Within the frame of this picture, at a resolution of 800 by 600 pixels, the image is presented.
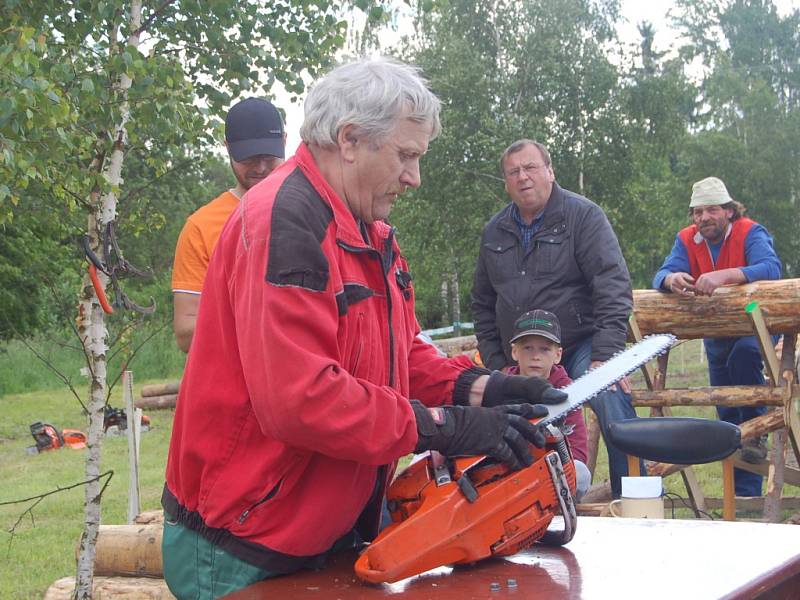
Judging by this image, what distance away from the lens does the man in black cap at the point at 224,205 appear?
369 centimetres

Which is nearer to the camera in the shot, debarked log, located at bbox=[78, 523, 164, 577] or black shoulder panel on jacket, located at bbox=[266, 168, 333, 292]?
black shoulder panel on jacket, located at bbox=[266, 168, 333, 292]

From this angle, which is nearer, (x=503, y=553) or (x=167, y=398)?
(x=503, y=553)

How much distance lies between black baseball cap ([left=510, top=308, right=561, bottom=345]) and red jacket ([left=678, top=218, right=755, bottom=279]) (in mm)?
2332

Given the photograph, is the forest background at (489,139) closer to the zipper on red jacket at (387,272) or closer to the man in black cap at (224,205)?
the man in black cap at (224,205)

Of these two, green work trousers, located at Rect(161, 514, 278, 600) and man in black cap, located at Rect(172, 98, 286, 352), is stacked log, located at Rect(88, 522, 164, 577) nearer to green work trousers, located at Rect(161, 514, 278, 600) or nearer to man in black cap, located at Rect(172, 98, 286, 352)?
man in black cap, located at Rect(172, 98, 286, 352)

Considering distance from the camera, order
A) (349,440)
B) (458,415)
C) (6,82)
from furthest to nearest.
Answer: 1. (6,82)
2. (458,415)
3. (349,440)

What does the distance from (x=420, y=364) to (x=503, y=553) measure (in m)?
0.59

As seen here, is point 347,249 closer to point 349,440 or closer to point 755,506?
point 349,440

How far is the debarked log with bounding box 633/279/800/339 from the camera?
6277 mm

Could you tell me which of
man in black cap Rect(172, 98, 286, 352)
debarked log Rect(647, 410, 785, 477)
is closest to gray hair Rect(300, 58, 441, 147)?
man in black cap Rect(172, 98, 286, 352)

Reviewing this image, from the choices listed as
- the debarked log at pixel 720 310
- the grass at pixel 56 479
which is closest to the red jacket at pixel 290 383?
the grass at pixel 56 479

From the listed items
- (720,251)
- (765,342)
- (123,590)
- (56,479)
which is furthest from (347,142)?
(56,479)

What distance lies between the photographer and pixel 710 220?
266 inches

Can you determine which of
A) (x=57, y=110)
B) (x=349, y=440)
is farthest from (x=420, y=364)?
(x=57, y=110)
